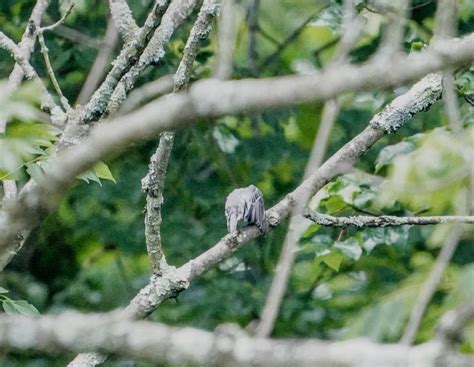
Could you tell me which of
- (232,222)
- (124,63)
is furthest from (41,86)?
(232,222)

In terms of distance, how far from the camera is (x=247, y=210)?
366 cm

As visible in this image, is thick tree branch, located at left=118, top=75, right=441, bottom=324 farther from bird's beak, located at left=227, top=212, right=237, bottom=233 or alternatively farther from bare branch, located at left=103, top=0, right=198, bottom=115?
bare branch, located at left=103, top=0, right=198, bottom=115

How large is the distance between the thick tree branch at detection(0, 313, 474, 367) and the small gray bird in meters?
1.77

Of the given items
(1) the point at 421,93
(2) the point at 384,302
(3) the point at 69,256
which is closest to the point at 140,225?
(3) the point at 69,256

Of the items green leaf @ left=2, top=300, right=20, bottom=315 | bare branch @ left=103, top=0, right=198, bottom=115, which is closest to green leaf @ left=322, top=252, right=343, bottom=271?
bare branch @ left=103, top=0, right=198, bottom=115

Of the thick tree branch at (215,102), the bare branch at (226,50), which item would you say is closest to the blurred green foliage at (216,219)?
the bare branch at (226,50)

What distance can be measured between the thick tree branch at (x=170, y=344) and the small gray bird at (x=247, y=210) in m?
1.77

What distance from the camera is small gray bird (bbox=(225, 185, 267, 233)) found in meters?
3.55

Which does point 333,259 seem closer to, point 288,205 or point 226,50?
point 288,205

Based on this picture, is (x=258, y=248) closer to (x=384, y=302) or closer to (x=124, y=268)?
(x=124, y=268)

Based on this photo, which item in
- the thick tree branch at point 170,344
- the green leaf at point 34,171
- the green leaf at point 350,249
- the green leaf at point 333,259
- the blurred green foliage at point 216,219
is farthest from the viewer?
the blurred green foliage at point 216,219

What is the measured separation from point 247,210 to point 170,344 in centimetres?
197

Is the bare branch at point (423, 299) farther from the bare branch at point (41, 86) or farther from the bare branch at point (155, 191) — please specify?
the bare branch at point (41, 86)

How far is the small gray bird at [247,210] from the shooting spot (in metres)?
3.55
